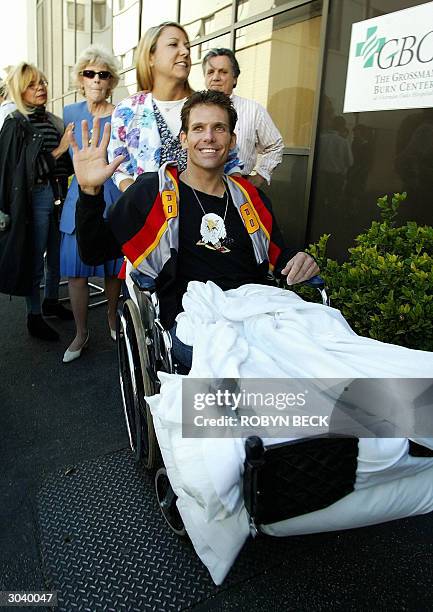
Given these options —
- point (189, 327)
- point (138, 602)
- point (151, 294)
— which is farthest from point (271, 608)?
point (151, 294)

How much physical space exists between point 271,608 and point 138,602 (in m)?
0.44

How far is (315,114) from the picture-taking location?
3752mm

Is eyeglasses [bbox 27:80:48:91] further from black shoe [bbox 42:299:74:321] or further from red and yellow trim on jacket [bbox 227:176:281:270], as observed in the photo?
red and yellow trim on jacket [bbox 227:176:281:270]

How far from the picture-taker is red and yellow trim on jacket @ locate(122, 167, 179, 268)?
2037 millimetres

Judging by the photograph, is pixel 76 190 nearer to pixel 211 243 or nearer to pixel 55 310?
pixel 55 310

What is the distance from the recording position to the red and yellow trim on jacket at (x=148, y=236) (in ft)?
6.68

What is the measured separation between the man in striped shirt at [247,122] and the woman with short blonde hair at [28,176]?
1.22 metres

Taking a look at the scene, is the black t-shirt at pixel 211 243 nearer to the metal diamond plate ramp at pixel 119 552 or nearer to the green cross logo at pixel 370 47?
the metal diamond plate ramp at pixel 119 552

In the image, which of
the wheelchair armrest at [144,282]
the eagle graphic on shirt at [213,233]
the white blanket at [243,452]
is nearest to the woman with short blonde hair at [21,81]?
the eagle graphic on shirt at [213,233]

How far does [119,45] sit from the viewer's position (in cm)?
717

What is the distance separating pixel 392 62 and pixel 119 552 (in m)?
3.12

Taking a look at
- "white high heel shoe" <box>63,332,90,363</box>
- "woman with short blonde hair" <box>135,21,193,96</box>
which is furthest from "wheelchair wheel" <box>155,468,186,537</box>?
"woman with short blonde hair" <box>135,21,193,96</box>

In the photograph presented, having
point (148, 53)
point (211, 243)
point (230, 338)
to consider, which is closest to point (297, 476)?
point (230, 338)

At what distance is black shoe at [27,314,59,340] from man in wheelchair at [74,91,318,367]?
1950mm
